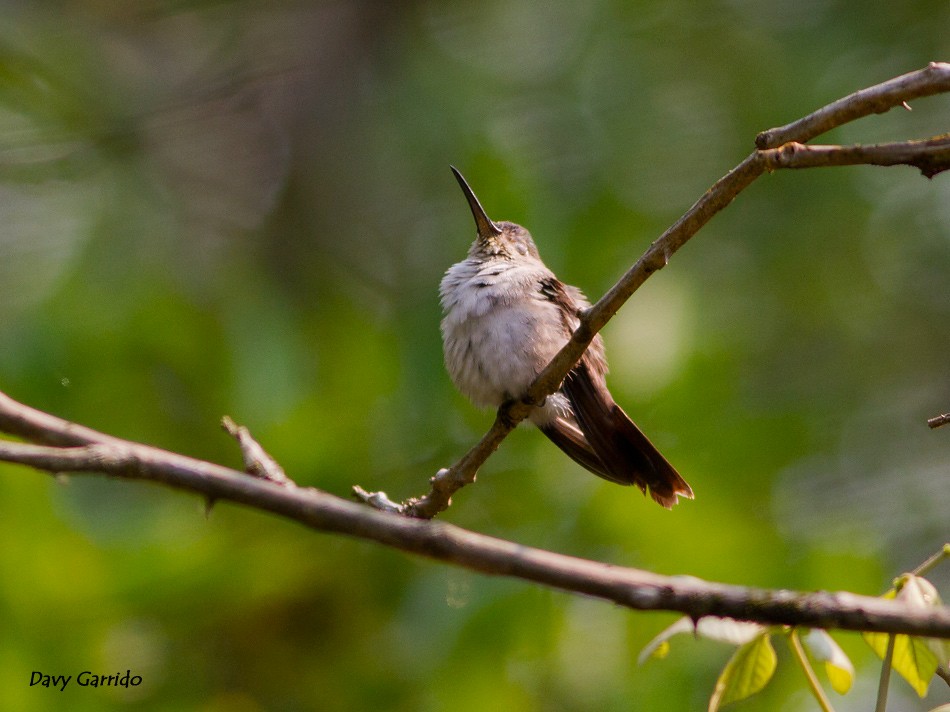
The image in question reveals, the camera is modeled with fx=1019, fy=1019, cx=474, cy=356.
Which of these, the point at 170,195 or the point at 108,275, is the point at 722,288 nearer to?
the point at 108,275

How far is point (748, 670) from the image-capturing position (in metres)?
2.18

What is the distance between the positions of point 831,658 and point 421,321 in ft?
13.3

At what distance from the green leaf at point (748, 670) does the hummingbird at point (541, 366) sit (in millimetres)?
1622

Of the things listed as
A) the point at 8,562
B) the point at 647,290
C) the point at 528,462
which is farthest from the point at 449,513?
the point at 8,562

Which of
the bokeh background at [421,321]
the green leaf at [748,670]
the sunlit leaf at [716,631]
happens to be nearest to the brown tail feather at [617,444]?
the bokeh background at [421,321]

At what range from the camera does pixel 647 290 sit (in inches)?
229

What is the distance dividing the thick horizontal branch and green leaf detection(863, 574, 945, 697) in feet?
1.71

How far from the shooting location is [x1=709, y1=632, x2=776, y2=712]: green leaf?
7.11 ft

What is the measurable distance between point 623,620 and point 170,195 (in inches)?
253

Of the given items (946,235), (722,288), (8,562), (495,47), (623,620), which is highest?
(495,47)

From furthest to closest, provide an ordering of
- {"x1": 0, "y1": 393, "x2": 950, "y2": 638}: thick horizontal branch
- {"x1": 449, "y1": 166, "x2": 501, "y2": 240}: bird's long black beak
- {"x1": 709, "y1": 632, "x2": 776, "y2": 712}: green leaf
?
1. {"x1": 449, "y1": 166, "x2": 501, "y2": 240}: bird's long black beak
2. {"x1": 709, "y1": 632, "x2": 776, "y2": 712}: green leaf
3. {"x1": 0, "y1": 393, "x2": 950, "y2": 638}: thick horizontal branch

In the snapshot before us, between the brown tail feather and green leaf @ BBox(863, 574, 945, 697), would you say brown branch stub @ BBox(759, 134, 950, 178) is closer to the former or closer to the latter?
green leaf @ BBox(863, 574, 945, 697)

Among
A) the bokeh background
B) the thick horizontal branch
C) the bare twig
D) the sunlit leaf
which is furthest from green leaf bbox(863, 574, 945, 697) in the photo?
the bokeh background

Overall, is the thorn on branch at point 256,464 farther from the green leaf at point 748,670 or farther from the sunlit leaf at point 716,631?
the green leaf at point 748,670
